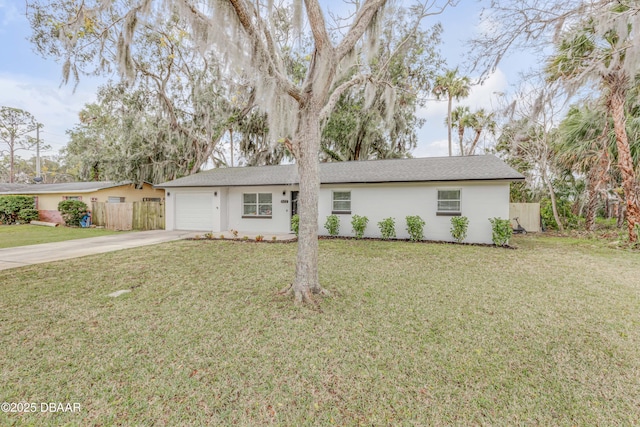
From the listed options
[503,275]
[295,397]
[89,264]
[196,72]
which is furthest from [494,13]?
[196,72]

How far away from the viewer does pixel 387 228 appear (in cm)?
1020

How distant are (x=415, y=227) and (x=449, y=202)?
1.53m

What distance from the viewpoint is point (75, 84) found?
6625 millimetres

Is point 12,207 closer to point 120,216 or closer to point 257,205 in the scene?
point 120,216

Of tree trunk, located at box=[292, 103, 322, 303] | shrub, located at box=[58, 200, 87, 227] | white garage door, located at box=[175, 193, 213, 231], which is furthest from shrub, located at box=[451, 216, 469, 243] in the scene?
shrub, located at box=[58, 200, 87, 227]

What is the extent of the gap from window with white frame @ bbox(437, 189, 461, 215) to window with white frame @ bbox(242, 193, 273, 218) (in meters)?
6.76

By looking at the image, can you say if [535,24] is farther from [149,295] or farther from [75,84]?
[75,84]

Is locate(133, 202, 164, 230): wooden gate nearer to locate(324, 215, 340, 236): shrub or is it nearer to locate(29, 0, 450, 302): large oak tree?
locate(324, 215, 340, 236): shrub

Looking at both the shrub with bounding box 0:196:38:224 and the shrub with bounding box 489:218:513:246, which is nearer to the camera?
the shrub with bounding box 489:218:513:246

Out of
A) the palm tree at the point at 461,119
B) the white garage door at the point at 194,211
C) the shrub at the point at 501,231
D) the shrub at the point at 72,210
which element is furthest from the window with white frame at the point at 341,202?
the shrub at the point at 72,210

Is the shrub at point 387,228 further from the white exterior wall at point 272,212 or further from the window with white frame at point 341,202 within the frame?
the white exterior wall at point 272,212

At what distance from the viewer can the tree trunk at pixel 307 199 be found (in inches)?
169

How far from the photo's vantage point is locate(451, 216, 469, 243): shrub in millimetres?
9453

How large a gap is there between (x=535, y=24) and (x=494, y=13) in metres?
0.58
